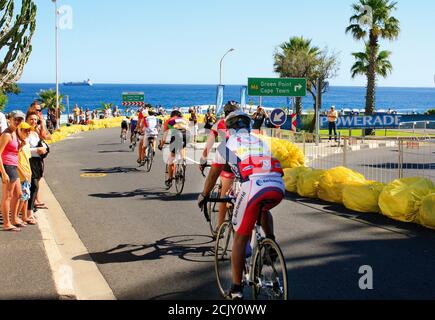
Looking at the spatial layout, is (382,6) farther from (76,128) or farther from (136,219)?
(136,219)

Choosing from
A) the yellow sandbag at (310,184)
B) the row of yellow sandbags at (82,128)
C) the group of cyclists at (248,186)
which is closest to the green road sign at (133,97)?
the row of yellow sandbags at (82,128)

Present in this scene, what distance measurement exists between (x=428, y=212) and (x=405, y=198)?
0.55m

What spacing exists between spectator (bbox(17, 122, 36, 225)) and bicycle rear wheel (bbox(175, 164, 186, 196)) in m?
3.70

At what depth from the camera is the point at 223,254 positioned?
20.1 feet

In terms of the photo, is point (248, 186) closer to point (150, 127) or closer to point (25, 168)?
point (25, 168)

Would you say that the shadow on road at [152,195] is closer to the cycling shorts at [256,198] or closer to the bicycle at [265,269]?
the bicycle at [265,269]

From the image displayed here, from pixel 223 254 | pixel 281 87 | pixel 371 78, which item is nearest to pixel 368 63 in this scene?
pixel 371 78

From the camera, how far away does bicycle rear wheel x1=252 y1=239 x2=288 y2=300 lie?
14.7 feet

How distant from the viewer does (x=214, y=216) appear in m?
8.26

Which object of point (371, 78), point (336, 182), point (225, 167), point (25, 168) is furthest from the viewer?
point (371, 78)

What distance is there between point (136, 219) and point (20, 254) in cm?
279

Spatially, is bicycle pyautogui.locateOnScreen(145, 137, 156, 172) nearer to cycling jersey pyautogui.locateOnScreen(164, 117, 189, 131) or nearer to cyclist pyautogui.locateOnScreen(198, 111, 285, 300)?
cycling jersey pyautogui.locateOnScreen(164, 117, 189, 131)

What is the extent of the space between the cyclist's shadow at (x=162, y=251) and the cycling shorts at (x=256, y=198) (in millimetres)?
2438
